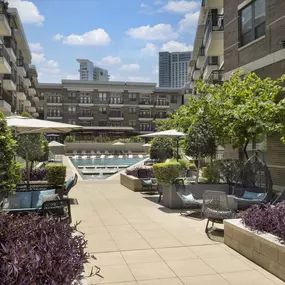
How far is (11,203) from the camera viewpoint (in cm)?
769

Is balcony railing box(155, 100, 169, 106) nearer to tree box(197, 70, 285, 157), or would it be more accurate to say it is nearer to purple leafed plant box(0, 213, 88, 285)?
tree box(197, 70, 285, 157)

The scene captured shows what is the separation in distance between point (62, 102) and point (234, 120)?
66.7 m

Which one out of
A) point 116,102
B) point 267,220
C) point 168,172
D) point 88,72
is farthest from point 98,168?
point 88,72

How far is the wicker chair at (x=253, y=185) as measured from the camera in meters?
9.28

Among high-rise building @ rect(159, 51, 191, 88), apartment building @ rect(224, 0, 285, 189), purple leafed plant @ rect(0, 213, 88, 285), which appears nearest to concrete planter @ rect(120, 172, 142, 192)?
apartment building @ rect(224, 0, 285, 189)

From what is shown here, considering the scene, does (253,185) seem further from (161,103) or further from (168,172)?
(161,103)

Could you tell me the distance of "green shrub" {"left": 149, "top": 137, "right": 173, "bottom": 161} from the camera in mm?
22344

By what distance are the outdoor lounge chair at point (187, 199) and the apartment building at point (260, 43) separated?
3204 mm

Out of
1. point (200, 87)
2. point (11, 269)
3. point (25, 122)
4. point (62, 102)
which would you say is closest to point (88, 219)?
point (25, 122)

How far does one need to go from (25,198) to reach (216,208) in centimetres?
433

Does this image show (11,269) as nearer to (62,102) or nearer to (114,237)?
(114,237)

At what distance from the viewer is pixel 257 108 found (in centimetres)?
1064

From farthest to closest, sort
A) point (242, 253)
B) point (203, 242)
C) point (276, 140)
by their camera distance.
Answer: point (276, 140) → point (203, 242) → point (242, 253)

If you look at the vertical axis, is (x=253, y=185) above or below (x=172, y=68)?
below
